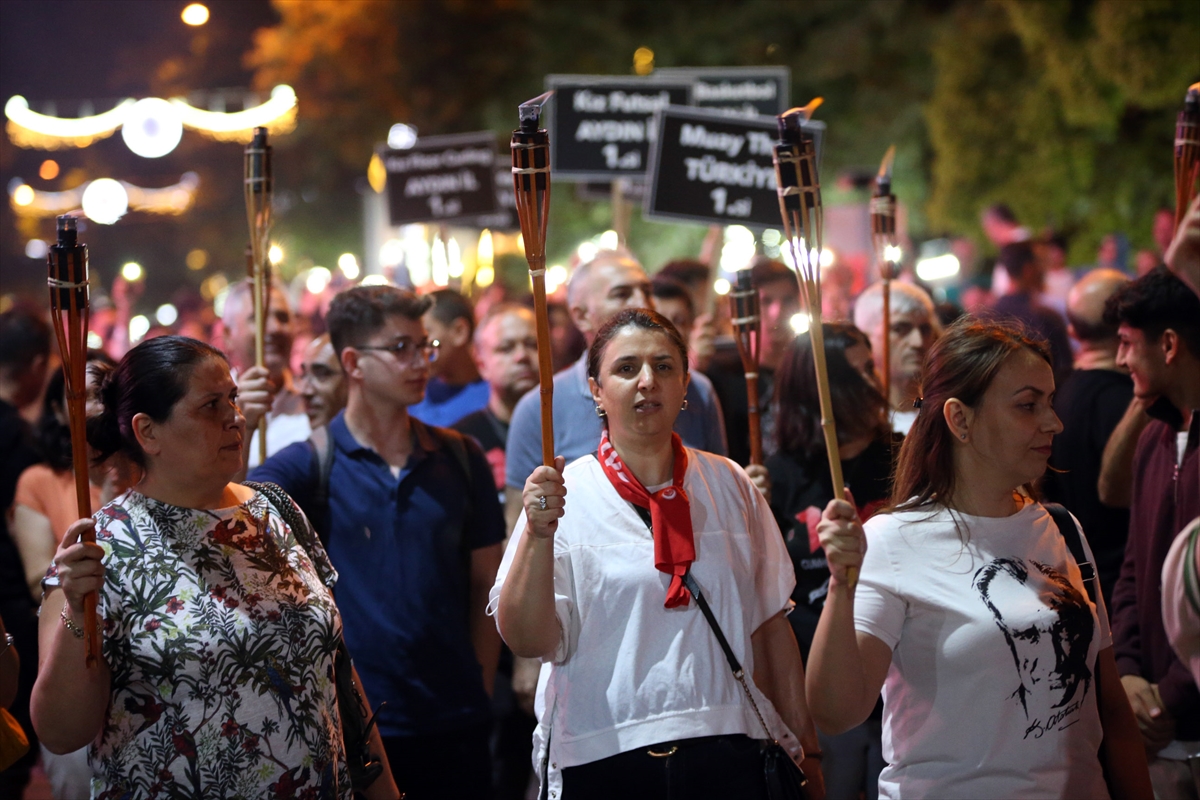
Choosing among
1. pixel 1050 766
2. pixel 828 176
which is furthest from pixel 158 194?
pixel 1050 766

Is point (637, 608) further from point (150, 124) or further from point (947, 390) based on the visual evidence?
point (150, 124)

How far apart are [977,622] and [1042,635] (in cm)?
17

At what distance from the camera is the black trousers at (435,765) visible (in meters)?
4.59

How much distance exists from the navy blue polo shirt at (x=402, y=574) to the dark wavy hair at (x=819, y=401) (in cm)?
135

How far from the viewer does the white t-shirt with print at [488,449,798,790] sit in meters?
3.52

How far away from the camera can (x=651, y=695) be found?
3.52 meters

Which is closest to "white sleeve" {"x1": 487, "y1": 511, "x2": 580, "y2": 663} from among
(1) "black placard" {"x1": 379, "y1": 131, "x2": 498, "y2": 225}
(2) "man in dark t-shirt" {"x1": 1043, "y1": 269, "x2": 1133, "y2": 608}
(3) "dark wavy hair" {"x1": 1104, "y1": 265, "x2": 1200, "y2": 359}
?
(3) "dark wavy hair" {"x1": 1104, "y1": 265, "x2": 1200, "y2": 359}

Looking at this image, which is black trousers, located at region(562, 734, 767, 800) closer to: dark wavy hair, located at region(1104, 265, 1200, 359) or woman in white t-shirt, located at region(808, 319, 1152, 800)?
woman in white t-shirt, located at region(808, 319, 1152, 800)

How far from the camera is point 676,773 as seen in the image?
3.47m

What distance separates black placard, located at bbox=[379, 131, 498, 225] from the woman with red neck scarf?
722cm

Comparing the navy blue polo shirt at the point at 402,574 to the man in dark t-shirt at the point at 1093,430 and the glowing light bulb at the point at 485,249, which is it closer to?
the man in dark t-shirt at the point at 1093,430

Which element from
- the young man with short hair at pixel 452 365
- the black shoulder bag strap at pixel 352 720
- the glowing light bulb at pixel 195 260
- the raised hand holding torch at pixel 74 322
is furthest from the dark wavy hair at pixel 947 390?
the glowing light bulb at pixel 195 260

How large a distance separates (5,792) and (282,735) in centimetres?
212

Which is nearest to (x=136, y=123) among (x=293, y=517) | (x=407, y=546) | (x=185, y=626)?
(x=407, y=546)
